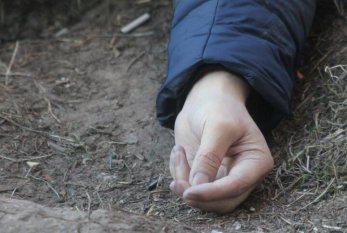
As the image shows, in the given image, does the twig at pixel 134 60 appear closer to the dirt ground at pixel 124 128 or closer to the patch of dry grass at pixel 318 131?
the dirt ground at pixel 124 128

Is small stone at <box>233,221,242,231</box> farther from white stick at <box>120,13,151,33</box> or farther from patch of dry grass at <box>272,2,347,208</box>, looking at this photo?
white stick at <box>120,13,151,33</box>

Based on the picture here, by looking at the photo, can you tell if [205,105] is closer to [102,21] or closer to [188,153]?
[188,153]

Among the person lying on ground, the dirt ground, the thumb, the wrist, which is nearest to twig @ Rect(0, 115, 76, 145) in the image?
the dirt ground

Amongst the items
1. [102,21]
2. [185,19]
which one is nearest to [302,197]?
[185,19]

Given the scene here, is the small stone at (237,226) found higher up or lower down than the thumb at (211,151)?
lower down

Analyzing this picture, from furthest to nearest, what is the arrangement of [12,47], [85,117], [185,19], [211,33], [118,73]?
[12,47]
[118,73]
[85,117]
[185,19]
[211,33]

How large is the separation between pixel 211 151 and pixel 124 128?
467 millimetres

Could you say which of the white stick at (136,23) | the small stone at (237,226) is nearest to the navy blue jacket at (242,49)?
the small stone at (237,226)

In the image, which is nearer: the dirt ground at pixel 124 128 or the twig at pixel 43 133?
the dirt ground at pixel 124 128

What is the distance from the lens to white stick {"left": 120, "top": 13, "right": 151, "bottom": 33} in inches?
83.6

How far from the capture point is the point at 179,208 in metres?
1.38

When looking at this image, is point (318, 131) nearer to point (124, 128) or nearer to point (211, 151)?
point (211, 151)

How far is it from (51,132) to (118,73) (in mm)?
343

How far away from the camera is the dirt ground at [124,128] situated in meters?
1.35
